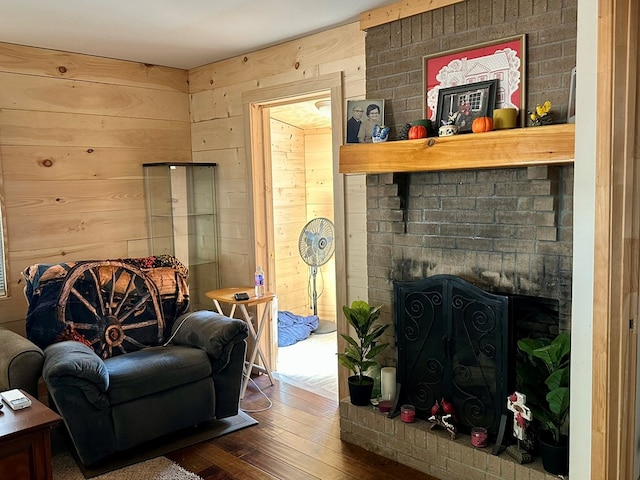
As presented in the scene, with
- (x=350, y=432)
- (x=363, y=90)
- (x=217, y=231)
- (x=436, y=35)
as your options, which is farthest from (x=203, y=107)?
(x=350, y=432)

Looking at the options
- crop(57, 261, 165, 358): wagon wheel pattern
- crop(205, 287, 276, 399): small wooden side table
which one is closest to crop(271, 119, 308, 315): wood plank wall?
crop(205, 287, 276, 399): small wooden side table

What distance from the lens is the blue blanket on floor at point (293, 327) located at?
5.19 meters

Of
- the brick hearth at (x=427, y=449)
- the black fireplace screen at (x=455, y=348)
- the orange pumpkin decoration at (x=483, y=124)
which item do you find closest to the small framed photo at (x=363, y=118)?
the orange pumpkin decoration at (x=483, y=124)

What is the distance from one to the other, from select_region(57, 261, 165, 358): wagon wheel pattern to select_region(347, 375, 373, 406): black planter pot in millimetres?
1294

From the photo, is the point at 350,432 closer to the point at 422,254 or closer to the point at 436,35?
the point at 422,254

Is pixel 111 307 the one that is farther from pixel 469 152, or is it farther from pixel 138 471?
pixel 469 152

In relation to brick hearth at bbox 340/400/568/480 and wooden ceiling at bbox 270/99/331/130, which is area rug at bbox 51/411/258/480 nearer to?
brick hearth at bbox 340/400/568/480

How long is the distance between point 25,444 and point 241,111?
8.85 feet

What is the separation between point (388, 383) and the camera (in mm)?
3107

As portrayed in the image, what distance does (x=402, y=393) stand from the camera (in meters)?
3.04

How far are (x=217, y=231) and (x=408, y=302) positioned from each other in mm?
2027

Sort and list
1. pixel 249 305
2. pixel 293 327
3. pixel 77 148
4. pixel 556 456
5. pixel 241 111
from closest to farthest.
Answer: pixel 556 456
pixel 249 305
pixel 77 148
pixel 241 111
pixel 293 327

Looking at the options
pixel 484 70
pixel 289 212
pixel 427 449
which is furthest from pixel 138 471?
pixel 289 212

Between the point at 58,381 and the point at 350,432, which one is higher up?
the point at 58,381
